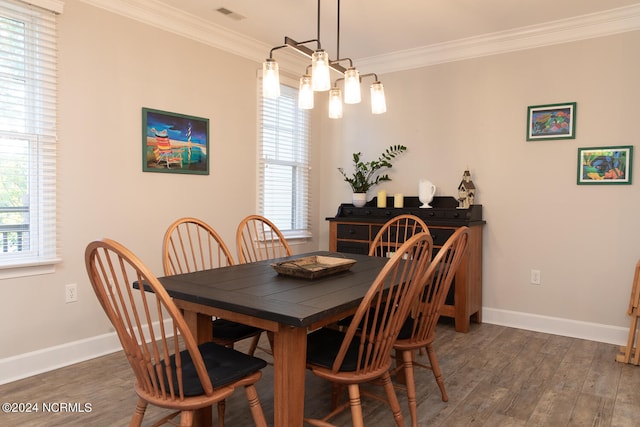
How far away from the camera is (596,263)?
350 cm

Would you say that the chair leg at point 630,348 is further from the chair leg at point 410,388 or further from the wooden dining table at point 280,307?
the wooden dining table at point 280,307

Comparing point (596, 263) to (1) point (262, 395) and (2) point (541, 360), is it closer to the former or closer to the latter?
(2) point (541, 360)

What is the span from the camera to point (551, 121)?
3.66 meters

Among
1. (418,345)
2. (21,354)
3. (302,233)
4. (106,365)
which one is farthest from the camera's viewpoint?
(302,233)

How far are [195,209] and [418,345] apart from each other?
2.25m

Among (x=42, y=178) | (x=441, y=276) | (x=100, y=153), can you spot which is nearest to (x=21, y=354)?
(x=42, y=178)

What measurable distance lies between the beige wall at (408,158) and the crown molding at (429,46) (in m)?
0.07

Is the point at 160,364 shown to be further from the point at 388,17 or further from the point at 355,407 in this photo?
the point at 388,17

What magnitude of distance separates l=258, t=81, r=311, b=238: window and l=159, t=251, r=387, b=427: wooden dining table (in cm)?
224

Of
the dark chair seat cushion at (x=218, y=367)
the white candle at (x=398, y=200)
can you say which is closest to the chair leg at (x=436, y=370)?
the dark chair seat cushion at (x=218, y=367)

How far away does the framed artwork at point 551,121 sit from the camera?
141 inches

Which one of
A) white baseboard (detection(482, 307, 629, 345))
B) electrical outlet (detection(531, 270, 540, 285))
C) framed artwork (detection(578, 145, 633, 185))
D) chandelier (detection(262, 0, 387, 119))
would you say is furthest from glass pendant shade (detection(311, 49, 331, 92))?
white baseboard (detection(482, 307, 629, 345))

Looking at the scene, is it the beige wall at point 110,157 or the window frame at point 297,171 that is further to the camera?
the window frame at point 297,171

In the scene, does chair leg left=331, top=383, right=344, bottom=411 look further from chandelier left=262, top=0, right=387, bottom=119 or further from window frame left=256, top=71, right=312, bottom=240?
window frame left=256, top=71, right=312, bottom=240
